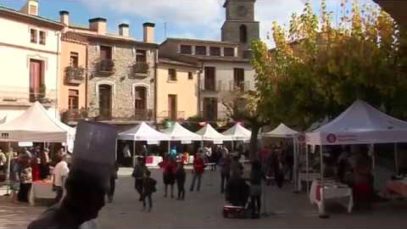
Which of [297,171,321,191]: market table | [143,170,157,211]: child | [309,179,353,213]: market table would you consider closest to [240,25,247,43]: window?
[297,171,321,191]: market table

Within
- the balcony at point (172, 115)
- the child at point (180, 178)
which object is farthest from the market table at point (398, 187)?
the balcony at point (172, 115)

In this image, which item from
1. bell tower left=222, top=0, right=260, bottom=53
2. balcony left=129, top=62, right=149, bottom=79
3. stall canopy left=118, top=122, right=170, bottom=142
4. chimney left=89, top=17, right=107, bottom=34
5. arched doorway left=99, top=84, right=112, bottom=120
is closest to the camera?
stall canopy left=118, top=122, right=170, bottom=142

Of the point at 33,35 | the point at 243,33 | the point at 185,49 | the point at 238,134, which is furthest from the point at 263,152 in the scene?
the point at 243,33

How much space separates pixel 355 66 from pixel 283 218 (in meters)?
5.06

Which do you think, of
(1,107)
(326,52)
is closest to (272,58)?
(326,52)

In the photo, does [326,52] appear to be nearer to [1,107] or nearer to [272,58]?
[272,58]

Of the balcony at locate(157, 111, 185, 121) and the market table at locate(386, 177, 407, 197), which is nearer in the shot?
the market table at locate(386, 177, 407, 197)

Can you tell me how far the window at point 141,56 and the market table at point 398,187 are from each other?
30995mm

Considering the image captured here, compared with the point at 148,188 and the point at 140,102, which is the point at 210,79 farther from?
the point at 148,188

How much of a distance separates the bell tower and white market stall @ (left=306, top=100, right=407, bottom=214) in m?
56.7

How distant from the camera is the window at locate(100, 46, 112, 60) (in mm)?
42094

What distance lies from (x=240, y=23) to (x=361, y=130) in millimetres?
60810

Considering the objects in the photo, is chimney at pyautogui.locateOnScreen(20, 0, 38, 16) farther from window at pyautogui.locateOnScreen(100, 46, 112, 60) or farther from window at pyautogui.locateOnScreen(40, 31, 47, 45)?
window at pyautogui.locateOnScreen(100, 46, 112, 60)

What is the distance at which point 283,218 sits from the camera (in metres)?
13.5
